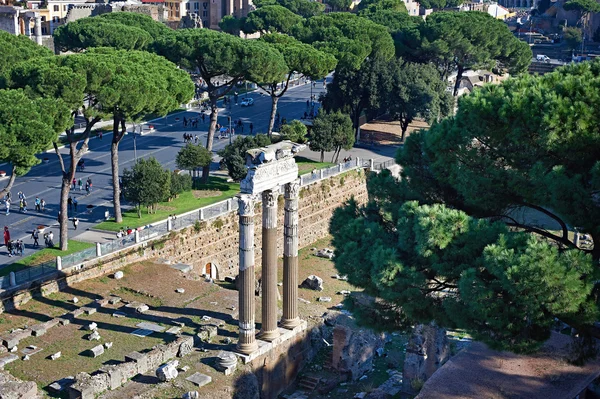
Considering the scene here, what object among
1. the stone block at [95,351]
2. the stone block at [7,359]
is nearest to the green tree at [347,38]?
the stone block at [95,351]

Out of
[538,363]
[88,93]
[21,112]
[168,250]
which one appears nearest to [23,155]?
[21,112]

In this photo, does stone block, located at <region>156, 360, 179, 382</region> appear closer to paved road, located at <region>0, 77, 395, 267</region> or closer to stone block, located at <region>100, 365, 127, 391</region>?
stone block, located at <region>100, 365, 127, 391</region>

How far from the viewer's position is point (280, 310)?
31.7m

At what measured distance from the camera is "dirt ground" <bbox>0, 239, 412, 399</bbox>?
25562mm

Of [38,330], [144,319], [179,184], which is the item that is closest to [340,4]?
[179,184]

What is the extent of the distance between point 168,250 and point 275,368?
9077 mm

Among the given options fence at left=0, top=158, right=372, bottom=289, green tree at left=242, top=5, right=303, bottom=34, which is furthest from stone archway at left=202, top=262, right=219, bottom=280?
green tree at left=242, top=5, right=303, bottom=34

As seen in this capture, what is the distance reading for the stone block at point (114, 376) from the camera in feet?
81.4

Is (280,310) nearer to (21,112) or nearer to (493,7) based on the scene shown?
(21,112)

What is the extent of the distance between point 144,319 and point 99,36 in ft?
111

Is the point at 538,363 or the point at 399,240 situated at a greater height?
the point at 399,240

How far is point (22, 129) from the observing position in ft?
98.4

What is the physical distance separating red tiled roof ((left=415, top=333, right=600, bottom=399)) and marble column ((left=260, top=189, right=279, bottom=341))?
5223 millimetres

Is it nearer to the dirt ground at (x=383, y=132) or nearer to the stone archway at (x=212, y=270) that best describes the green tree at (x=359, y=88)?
the dirt ground at (x=383, y=132)
